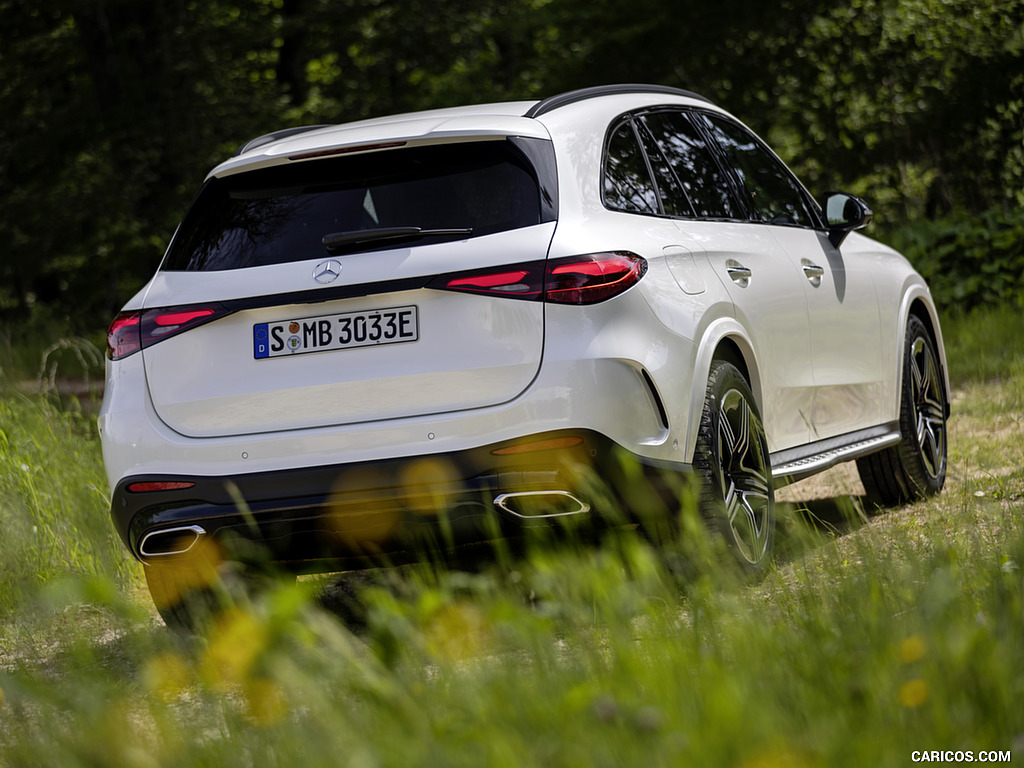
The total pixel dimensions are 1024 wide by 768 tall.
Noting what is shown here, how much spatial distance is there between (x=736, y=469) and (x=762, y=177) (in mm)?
1746

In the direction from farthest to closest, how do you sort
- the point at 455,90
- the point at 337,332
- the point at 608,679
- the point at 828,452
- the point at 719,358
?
the point at 455,90 → the point at 828,452 → the point at 719,358 → the point at 337,332 → the point at 608,679

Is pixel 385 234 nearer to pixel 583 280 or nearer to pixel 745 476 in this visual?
pixel 583 280

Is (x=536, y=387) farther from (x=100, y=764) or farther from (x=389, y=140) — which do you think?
(x=100, y=764)

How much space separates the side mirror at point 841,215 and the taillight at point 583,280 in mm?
2388

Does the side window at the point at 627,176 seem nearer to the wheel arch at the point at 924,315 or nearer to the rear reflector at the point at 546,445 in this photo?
the rear reflector at the point at 546,445

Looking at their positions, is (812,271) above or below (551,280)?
below

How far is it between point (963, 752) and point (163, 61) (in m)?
21.1

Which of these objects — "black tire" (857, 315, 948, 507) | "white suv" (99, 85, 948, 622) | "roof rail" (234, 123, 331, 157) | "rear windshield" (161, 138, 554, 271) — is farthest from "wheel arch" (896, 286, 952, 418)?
"roof rail" (234, 123, 331, 157)

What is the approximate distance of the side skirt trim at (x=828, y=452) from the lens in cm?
500

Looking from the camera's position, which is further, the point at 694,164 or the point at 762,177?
the point at 762,177

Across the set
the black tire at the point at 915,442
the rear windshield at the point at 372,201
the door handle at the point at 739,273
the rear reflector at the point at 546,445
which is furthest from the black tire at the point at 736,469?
the black tire at the point at 915,442

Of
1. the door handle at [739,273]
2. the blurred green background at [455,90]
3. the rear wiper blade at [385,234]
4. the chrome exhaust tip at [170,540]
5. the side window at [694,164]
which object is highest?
the rear wiper blade at [385,234]

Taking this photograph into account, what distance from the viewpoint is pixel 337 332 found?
4.04 meters

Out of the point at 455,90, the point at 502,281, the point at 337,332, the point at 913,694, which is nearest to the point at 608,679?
the point at 913,694
